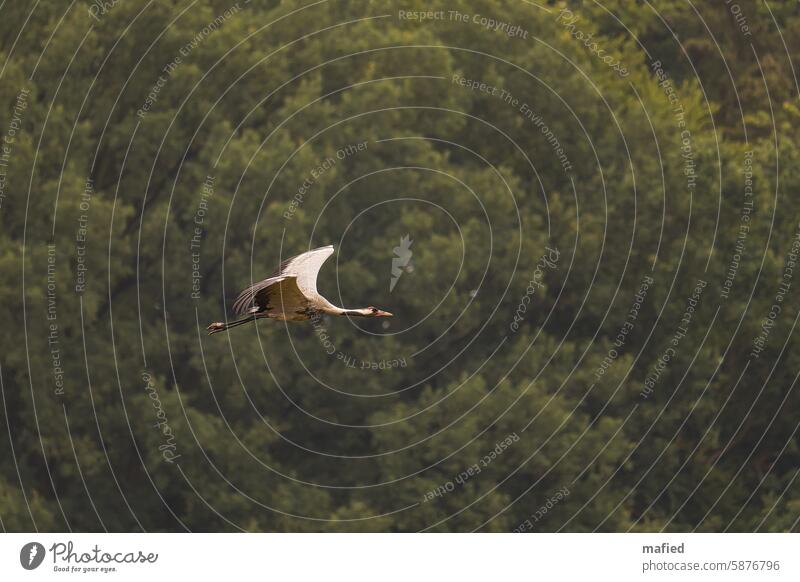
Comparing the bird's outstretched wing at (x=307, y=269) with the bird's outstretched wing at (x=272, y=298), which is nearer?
the bird's outstretched wing at (x=272, y=298)

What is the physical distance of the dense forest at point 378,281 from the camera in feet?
179

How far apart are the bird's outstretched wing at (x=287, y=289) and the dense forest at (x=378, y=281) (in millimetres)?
20967

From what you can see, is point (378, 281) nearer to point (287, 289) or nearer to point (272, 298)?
point (287, 289)

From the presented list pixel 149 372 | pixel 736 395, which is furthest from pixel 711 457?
pixel 149 372

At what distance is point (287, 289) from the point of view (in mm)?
32062

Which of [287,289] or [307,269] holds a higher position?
[307,269]

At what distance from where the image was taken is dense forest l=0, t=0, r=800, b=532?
5456cm

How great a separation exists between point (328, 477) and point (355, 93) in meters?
10.1
